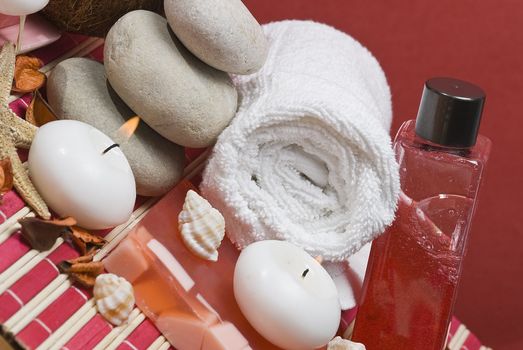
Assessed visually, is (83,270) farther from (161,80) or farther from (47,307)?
(161,80)

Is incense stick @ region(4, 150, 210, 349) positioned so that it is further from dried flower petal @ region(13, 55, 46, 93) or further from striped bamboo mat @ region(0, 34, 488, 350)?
dried flower petal @ region(13, 55, 46, 93)

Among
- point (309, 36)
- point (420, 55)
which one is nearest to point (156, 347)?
point (309, 36)

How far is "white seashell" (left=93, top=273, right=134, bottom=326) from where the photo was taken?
0.56m

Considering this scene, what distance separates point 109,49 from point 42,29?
0.12 metres

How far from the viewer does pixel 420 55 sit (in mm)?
1032

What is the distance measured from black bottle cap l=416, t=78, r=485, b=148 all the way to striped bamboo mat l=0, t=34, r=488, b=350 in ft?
0.94

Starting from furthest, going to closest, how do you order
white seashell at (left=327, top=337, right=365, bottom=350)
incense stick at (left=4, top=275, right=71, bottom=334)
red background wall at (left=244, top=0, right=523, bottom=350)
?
red background wall at (left=244, top=0, right=523, bottom=350), white seashell at (left=327, top=337, right=365, bottom=350), incense stick at (left=4, top=275, right=71, bottom=334)

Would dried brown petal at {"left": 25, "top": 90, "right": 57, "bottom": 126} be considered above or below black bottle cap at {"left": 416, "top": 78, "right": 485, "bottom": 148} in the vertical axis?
below

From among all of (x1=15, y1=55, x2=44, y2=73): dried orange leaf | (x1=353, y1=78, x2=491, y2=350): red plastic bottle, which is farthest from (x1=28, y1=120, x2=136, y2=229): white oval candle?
(x1=353, y1=78, x2=491, y2=350): red plastic bottle

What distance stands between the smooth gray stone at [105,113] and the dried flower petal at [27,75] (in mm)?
13

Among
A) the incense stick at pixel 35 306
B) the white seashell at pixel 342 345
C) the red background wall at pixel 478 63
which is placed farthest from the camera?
the red background wall at pixel 478 63

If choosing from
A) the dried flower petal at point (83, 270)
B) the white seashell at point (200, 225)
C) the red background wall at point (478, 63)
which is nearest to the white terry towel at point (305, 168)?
the white seashell at point (200, 225)

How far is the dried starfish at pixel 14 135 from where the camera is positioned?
551mm

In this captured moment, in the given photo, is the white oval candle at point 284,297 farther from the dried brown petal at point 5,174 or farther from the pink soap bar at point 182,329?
A: the dried brown petal at point 5,174
